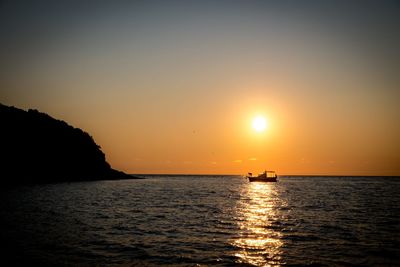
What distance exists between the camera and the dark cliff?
108m

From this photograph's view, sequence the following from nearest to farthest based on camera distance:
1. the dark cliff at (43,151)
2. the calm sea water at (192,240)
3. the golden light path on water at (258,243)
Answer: the calm sea water at (192,240) → the golden light path on water at (258,243) → the dark cliff at (43,151)

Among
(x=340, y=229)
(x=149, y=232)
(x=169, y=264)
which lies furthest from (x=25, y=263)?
(x=340, y=229)

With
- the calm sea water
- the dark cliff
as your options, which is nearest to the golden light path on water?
the calm sea water

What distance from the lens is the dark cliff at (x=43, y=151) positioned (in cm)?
10806

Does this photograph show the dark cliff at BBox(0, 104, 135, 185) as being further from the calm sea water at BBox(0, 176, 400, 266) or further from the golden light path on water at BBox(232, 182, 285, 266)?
the golden light path on water at BBox(232, 182, 285, 266)

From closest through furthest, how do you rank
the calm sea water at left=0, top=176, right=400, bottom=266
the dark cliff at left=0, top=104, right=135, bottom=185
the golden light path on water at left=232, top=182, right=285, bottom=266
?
1. the calm sea water at left=0, top=176, right=400, bottom=266
2. the golden light path on water at left=232, top=182, right=285, bottom=266
3. the dark cliff at left=0, top=104, right=135, bottom=185

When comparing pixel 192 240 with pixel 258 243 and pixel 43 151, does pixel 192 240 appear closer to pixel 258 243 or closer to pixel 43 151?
pixel 258 243

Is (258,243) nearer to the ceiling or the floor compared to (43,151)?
nearer to the floor

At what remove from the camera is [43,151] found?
413ft

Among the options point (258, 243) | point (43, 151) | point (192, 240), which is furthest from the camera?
point (43, 151)

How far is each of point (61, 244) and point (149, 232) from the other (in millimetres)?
7323

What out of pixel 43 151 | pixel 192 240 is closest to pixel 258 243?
pixel 192 240

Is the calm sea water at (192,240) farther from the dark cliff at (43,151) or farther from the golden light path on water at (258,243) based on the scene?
the dark cliff at (43,151)

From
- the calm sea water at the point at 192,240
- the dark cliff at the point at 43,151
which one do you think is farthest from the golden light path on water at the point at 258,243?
the dark cliff at the point at 43,151
